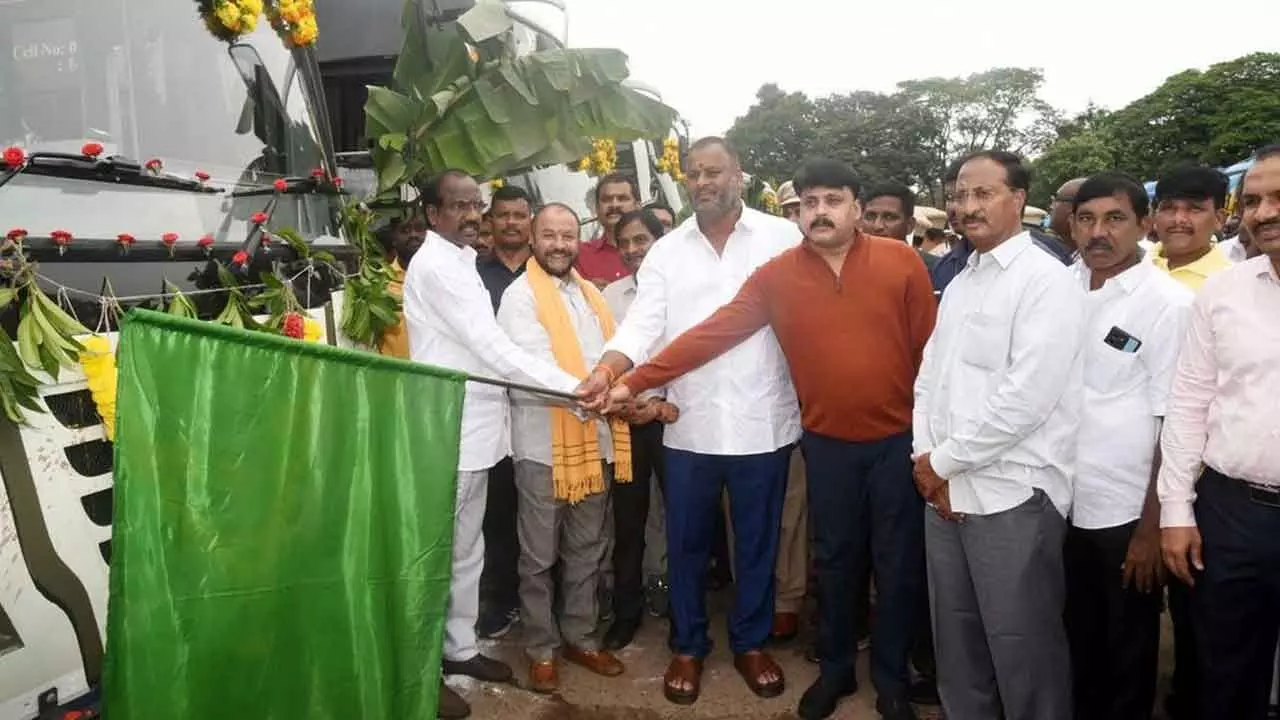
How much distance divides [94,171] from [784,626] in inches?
127

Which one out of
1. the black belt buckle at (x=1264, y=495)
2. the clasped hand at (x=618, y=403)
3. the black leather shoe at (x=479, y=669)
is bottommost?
the black leather shoe at (x=479, y=669)

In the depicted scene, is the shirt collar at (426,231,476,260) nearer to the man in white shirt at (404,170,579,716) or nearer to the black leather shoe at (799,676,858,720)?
the man in white shirt at (404,170,579,716)

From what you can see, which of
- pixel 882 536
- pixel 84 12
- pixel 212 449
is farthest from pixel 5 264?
pixel 882 536

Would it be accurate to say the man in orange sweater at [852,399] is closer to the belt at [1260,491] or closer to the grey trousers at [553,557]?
the grey trousers at [553,557]

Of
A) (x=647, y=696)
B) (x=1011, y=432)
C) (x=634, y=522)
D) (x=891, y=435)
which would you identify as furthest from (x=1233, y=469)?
(x=634, y=522)

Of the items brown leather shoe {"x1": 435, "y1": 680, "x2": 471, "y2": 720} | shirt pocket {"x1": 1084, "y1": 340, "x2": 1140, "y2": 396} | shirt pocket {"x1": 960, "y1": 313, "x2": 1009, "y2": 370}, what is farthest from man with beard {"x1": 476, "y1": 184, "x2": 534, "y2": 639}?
shirt pocket {"x1": 1084, "y1": 340, "x2": 1140, "y2": 396}

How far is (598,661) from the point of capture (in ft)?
12.5

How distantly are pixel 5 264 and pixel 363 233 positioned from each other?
5.67 feet

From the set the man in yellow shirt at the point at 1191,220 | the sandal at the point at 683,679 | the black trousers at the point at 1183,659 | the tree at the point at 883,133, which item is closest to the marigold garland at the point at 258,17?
the sandal at the point at 683,679

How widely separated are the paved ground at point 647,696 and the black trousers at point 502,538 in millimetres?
385

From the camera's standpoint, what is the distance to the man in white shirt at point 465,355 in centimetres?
344

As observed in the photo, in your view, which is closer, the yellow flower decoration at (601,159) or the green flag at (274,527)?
the green flag at (274,527)

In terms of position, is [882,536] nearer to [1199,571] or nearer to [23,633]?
[1199,571]

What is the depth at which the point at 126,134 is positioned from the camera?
112 inches
